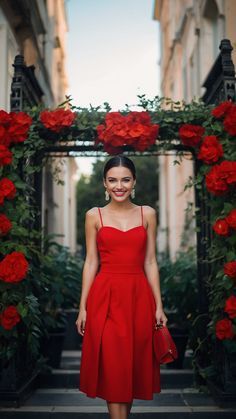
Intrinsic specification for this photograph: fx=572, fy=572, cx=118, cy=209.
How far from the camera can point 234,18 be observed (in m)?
7.83

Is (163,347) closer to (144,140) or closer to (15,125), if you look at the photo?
(144,140)

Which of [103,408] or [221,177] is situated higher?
[221,177]

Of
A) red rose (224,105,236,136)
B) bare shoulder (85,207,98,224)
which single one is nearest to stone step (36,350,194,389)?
bare shoulder (85,207,98,224)

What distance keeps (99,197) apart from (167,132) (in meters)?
28.2

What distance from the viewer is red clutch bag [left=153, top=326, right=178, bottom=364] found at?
3.82 metres

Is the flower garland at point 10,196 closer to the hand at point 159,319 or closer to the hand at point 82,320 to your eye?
the hand at point 82,320

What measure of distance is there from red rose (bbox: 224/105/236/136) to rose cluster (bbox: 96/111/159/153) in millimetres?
619

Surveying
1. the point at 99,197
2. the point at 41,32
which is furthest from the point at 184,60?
the point at 99,197

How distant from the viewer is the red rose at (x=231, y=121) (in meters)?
4.73

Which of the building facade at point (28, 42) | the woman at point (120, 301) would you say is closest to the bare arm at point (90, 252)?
the woman at point (120, 301)

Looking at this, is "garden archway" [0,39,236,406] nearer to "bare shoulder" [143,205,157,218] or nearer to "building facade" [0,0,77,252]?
"bare shoulder" [143,205,157,218]

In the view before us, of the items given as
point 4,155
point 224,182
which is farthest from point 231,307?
point 4,155

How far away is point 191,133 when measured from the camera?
16.7 feet

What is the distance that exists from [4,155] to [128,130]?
107 cm
